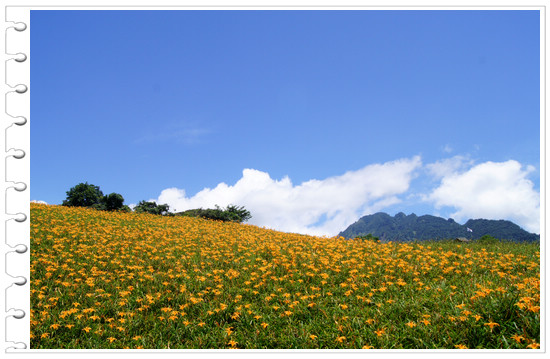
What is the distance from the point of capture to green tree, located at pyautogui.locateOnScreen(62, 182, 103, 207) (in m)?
22.1

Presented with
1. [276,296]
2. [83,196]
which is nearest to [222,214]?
[83,196]

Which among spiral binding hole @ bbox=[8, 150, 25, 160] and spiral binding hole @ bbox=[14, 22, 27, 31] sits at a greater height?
spiral binding hole @ bbox=[14, 22, 27, 31]

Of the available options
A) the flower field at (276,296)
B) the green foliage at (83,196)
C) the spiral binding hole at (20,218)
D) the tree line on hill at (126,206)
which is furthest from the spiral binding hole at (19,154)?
the green foliage at (83,196)

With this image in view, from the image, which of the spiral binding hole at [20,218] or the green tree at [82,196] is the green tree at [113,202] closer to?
the green tree at [82,196]

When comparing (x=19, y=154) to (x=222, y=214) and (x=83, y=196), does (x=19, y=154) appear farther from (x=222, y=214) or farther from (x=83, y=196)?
(x=83, y=196)

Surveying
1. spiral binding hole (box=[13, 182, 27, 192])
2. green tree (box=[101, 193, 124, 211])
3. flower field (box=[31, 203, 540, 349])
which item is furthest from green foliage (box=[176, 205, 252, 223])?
spiral binding hole (box=[13, 182, 27, 192])

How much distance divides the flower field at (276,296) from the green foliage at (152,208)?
9612 millimetres

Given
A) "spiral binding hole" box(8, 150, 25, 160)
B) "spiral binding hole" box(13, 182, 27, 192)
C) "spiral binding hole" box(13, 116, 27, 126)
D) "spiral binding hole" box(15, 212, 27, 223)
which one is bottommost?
"spiral binding hole" box(15, 212, 27, 223)

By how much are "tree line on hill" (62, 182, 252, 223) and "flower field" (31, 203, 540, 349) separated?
31.7ft

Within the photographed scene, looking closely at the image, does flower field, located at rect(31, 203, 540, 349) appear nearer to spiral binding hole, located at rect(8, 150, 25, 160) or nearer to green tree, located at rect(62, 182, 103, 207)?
spiral binding hole, located at rect(8, 150, 25, 160)
